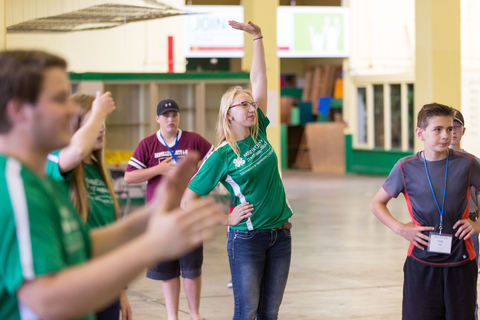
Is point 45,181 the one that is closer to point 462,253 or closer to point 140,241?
point 140,241

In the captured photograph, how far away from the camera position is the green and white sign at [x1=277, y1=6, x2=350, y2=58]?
17.0 meters

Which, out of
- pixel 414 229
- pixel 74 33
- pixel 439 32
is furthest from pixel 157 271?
pixel 74 33

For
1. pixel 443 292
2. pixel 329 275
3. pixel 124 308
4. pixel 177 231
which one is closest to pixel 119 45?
pixel 329 275

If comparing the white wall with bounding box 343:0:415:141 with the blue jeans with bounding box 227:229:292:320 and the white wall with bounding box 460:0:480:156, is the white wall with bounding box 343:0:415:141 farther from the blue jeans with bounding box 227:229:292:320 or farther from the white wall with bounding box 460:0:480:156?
the blue jeans with bounding box 227:229:292:320

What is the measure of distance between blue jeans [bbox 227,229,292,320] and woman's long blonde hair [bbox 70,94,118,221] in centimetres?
102

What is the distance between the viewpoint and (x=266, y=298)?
345 centimetres

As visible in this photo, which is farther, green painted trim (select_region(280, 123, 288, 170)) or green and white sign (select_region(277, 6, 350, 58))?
green painted trim (select_region(280, 123, 288, 170))

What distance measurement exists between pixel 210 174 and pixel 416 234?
1236 millimetres

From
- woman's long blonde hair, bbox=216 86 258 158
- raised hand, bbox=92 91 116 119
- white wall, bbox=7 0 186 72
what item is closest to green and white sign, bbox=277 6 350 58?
white wall, bbox=7 0 186 72

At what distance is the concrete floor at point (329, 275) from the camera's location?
17.3ft

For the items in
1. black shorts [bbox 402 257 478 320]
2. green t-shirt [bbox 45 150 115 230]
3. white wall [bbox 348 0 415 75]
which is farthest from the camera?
white wall [bbox 348 0 415 75]

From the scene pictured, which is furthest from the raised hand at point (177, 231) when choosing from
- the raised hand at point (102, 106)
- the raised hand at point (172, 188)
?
the raised hand at point (102, 106)

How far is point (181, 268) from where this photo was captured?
190 inches

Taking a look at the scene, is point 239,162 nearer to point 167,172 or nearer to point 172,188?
point 167,172
